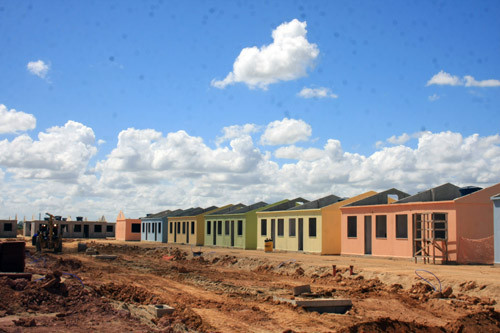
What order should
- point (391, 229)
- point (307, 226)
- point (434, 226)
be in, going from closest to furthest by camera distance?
1. point (434, 226)
2. point (391, 229)
3. point (307, 226)

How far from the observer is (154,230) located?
63.7m

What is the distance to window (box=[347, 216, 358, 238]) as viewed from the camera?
3166cm

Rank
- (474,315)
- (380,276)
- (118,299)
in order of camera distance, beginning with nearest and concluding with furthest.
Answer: (474,315) → (118,299) → (380,276)

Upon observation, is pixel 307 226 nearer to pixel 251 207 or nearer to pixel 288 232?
pixel 288 232

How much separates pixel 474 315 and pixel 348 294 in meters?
4.97

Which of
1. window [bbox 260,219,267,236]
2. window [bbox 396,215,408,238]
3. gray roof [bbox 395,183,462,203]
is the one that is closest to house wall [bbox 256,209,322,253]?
window [bbox 260,219,267,236]

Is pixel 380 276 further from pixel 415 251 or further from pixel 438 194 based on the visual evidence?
pixel 438 194

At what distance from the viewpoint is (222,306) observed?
47.6 feet

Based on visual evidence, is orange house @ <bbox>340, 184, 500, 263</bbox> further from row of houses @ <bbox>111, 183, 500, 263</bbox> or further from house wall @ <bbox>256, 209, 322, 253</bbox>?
house wall @ <bbox>256, 209, 322, 253</bbox>

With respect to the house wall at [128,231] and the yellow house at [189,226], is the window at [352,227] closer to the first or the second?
the yellow house at [189,226]

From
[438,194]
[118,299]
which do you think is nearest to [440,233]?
[438,194]

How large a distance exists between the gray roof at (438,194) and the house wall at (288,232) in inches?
299

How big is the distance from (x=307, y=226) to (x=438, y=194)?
9.81 meters

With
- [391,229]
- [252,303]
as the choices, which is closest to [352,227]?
[391,229]
